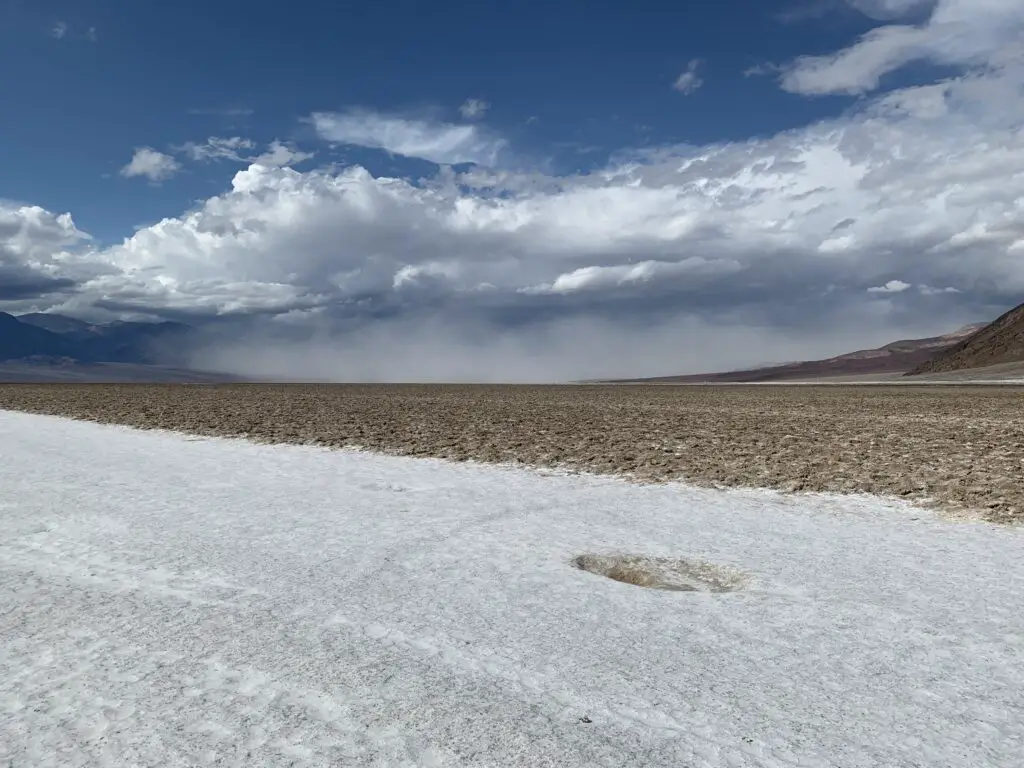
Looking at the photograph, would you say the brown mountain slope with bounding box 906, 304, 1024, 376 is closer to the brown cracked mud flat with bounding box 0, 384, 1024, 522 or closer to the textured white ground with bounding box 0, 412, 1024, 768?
the brown cracked mud flat with bounding box 0, 384, 1024, 522

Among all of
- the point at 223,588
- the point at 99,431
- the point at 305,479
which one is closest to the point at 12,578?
the point at 223,588

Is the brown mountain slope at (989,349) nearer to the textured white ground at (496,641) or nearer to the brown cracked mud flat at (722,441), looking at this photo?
the brown cracked mud flat at (722,441)

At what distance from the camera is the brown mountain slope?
153375mm

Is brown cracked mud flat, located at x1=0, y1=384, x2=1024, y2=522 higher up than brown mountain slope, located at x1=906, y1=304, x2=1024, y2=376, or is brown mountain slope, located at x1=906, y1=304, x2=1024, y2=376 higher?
brown mountain slope, located at x1=906, y1=304, x2=1024, y2=376

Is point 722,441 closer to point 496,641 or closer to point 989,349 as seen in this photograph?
point 496,641

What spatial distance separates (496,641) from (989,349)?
183 metres

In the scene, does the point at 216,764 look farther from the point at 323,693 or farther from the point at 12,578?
the point at 12,578

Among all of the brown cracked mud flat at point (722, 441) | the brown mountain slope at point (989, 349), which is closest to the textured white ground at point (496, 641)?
the brown cracked mud flat at point (722, 441)

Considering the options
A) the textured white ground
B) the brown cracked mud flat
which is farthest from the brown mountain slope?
the textured white ground

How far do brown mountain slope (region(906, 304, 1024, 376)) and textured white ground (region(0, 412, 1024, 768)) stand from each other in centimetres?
16629

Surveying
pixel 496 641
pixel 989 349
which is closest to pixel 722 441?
pixel 496 641

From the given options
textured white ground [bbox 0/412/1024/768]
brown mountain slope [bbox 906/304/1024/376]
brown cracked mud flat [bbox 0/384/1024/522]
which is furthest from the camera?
brown mountain slope [bbox 906/304/1024/376]

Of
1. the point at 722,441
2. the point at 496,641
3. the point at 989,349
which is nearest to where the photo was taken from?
the point at 496,641

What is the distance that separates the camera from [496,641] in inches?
227
